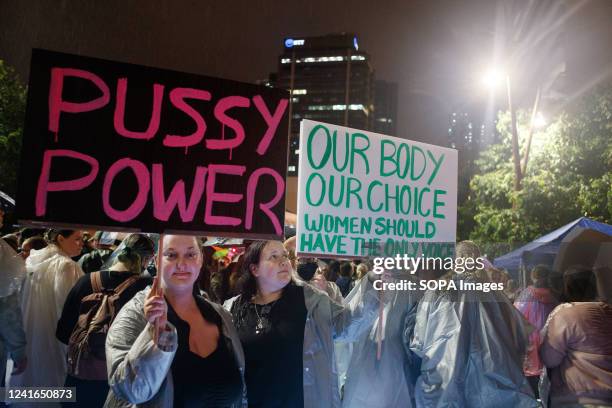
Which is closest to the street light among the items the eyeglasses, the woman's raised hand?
the eyeglasses

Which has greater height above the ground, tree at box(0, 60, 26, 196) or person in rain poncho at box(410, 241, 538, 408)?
tree at box(0, 60, 26, 196)

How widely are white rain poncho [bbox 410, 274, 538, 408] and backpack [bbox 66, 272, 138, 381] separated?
2.34 metres

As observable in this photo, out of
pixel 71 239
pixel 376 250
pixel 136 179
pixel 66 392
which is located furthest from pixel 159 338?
pixel 71 239

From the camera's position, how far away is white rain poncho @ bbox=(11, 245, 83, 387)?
210 inches

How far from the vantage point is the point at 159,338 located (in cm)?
300

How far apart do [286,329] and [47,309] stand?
257 centimetres

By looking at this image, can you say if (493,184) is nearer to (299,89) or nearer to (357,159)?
(357,159)

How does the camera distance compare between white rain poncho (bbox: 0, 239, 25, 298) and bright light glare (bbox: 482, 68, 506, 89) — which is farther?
bright light glare (bbox: 482, 68, 506, 89)

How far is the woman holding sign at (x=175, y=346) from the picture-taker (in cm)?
296

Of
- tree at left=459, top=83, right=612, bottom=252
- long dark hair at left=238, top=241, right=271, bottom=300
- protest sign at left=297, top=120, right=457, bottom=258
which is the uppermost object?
tree at left=459, top=83, right=612, bottom=252

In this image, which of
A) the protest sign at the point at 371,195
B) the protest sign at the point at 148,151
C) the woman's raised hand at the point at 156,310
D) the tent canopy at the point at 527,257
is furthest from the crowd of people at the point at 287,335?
the tent canopy at the point at 527,257

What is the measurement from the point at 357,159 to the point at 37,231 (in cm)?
470

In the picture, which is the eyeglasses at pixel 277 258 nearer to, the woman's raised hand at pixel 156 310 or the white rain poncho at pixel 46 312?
the woman's raised hand at pixel 156 310

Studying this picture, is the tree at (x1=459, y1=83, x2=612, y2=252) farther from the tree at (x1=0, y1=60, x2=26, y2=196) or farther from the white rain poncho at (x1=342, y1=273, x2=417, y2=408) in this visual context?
the tree at (x1=0, y1=60, x2=26, y2=196)
